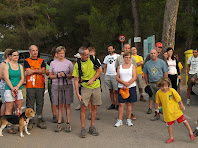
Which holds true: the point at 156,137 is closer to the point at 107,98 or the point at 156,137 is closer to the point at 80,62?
the point at 80,62

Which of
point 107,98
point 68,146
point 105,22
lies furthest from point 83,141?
point 105,22

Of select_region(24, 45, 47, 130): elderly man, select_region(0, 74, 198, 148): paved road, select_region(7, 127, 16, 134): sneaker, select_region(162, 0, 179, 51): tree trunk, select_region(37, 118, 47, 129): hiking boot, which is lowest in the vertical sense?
select_region(0, 74, 198, 148): paved road

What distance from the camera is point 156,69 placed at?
7.10 metres

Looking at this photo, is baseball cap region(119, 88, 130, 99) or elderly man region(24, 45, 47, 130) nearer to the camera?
elderly man region(24, 45, 47, 130)

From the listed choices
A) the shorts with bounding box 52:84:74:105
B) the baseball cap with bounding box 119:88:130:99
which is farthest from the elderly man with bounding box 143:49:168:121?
the shorts with bounding box 52:84:74:105

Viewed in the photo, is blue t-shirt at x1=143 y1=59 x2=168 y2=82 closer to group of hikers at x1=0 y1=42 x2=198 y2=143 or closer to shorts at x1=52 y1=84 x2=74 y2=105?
group of hikers at x1=0 y1=42 x2=198 y2=143

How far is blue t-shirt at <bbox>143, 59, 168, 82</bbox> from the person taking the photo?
7.08m

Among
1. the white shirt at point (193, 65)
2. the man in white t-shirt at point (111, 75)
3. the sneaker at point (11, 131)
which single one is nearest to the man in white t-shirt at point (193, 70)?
the white shirt at point (193, 65)

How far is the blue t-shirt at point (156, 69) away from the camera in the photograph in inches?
279

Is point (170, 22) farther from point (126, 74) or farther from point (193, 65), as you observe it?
point (126, 74)

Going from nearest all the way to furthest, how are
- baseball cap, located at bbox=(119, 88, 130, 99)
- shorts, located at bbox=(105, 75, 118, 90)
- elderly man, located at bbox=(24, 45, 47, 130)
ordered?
elderly man, located at bbox=(24, 45, 47, 130), baseball cap, located at bbox=(119, 88, 130, 99), shorts, located at bbox=(105, 75, 118, 90)

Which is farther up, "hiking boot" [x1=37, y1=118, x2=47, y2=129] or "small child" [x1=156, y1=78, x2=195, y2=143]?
"small child" [x1=156, y1=78, x2=195, y2=143]

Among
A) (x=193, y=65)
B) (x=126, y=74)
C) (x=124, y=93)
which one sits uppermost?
(x=193, y=65)

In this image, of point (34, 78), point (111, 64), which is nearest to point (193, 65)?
point (111, 64)
